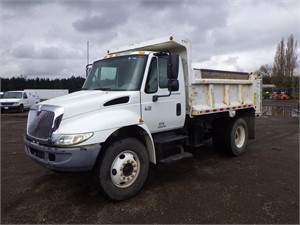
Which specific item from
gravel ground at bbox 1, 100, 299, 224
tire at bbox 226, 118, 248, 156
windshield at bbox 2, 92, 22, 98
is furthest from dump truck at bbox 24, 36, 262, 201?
windshield at bbox 2, 92, 22, 98

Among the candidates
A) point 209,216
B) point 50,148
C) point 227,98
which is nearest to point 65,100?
point 50,148

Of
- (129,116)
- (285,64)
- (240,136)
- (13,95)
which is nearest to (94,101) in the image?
(129,116)

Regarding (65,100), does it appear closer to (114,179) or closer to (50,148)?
(50,148)

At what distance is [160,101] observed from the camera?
4758 millimetres

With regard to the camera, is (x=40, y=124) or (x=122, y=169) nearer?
(x=40, y=124)

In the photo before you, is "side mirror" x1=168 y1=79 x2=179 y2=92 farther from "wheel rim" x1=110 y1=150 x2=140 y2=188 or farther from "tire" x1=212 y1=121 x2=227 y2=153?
"tire" x1=212 y1=121 x2=227 y2=153

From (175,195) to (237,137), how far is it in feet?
11.8

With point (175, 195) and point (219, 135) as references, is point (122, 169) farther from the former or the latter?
point (219, 135)

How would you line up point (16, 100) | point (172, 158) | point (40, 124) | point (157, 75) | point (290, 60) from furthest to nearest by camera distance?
point (290, 60)
point (16, 100)
point (172, 158)
point (157, 75)
point (40, 124)

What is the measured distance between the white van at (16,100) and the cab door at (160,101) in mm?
19765

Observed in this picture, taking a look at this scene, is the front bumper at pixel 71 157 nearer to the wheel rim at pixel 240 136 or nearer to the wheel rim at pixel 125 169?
the wheel rim at pixel 125 169

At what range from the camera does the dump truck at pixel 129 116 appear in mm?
3670

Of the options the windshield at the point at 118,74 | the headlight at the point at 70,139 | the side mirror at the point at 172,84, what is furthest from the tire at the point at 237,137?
the headlight at the point at 70,139

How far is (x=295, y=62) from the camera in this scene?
168ft
